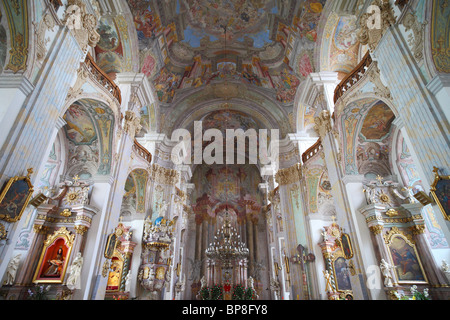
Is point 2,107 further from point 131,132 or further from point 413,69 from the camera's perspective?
point 413,69

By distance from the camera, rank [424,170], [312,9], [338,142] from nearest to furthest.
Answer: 1. [424,170]
2. [338,142]
3. [312,9]

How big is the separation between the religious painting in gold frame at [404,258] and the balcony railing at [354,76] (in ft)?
16.0

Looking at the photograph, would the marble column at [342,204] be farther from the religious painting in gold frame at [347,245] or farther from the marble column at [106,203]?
the marble column at [106,203]

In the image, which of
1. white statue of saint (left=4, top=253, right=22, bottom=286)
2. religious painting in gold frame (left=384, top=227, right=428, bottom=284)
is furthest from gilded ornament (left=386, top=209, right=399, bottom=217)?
white statue of saint (left=4, top=253, right=22, bottom=286)

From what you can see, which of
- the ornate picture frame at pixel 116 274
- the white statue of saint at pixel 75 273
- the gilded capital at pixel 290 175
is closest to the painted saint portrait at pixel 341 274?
the gilded capital at pixel 290 175

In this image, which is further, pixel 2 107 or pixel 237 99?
pixel 237 99

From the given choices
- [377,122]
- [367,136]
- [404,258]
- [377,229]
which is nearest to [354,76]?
[377,122]

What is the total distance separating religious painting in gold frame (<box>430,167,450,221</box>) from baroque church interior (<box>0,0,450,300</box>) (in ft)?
0.12

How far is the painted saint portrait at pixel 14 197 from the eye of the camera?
173 inches

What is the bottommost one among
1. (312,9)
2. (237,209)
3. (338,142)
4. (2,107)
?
(2,107)

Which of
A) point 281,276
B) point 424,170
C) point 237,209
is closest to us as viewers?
Answer: point 424,170

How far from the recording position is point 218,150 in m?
23.8

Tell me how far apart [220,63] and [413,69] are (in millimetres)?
12026

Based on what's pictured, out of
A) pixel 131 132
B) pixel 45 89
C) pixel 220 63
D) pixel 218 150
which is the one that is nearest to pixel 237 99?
pixel 220 63
